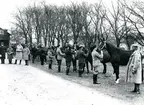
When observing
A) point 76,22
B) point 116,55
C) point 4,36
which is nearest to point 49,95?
point 116,55

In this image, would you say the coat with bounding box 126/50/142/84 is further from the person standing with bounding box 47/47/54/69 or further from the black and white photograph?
the person standing with bounding box 47/47/54/69

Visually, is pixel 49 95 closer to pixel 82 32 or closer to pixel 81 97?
pixel 81 97

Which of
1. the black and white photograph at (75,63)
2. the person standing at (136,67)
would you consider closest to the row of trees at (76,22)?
the black and white photograph at (75,63)

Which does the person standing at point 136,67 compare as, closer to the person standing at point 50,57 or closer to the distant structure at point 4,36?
the person standing at point 50,57

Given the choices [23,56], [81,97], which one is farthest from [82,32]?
[81,97]

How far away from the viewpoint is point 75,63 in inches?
782

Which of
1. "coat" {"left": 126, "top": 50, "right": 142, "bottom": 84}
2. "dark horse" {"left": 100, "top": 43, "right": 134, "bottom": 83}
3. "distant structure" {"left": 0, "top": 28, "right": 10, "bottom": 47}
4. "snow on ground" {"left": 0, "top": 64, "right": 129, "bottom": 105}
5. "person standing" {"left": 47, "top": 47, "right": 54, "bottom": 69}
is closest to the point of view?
"snow on ground" {"left": 0, "top": 64, "right": 129, "bottom": 105}

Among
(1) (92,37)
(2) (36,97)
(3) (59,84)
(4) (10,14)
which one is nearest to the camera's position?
(2) (36,97)

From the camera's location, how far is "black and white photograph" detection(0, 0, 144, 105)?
1037cm

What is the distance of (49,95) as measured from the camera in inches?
404

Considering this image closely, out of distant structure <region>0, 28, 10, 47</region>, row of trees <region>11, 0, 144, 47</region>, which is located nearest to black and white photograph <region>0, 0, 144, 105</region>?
row of trees <region>11, 0, 144, 47</region>

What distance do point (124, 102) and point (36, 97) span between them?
291cm

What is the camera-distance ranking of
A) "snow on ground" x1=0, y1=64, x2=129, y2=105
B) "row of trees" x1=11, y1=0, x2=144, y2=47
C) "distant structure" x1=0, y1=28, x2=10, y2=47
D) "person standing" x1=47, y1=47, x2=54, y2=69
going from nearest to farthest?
"snow on ground" x1=0, y1=64, x2=129, y2=105, "person standing" x1=47, y1=47, x2=54, y2=69, "row of trees" x1=11, y1=0, x2=144, y2=47, "distant structure" x1=0, y1=28, x2=10, y2=47

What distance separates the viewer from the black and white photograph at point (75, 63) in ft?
34.0
